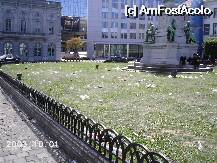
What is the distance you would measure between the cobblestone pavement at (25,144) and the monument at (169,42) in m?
27.6

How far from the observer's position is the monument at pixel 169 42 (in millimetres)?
39031

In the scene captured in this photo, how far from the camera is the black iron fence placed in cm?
606

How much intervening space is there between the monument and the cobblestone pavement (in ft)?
90.7

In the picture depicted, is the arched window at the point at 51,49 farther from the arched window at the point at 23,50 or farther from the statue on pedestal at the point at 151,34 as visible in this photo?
the statue on pedestal at the point at 151,34

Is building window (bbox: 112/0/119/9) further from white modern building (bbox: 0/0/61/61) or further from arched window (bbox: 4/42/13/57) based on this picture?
arched window (bbox: 4/42/13/57)

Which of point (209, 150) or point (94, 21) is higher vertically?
point (94, 21)

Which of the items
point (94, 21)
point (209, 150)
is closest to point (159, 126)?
point (209, 150)

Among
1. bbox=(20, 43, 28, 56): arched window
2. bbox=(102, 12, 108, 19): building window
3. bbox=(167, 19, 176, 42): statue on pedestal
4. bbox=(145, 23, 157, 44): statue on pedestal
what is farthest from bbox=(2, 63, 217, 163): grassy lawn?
bbox=(102, 12, 108, 19): building window

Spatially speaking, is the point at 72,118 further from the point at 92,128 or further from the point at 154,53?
the point at 154,53

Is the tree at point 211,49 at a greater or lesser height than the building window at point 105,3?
lesser

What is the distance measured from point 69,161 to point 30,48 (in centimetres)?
6585

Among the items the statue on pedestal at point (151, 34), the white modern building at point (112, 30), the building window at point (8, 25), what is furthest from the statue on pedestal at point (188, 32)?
the white modern building at point (112, 30)

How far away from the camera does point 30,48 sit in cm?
7188

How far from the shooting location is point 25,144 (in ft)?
31.4
